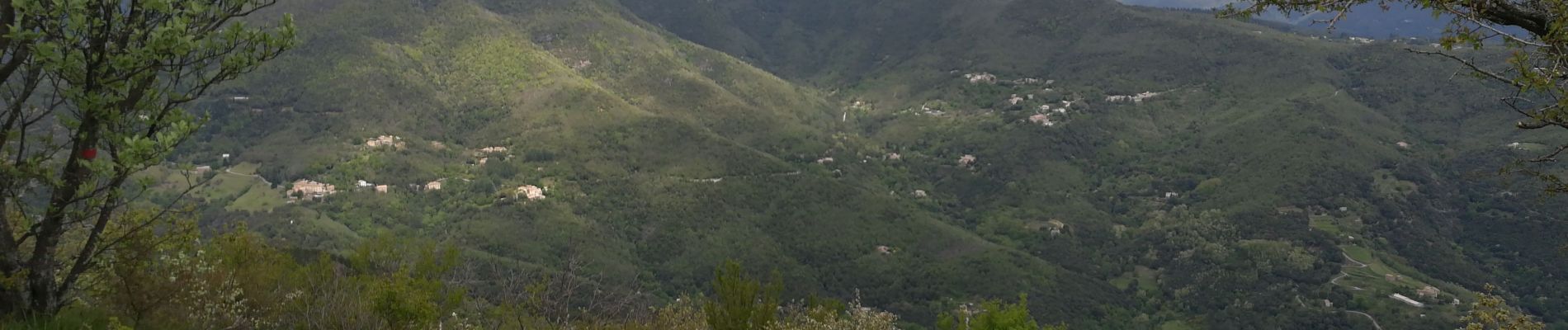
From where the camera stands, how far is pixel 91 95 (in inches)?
359

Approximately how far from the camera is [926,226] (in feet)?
507

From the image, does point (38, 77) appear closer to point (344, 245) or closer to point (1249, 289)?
point (344, 245)

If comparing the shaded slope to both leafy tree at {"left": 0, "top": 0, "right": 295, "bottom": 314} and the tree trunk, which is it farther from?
leafy tree at {"left": 0, "top": 0, "right": 295, "bottom": 314}

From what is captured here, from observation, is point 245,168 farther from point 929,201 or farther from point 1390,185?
point 1390,185

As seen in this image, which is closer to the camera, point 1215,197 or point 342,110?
point 1215,197

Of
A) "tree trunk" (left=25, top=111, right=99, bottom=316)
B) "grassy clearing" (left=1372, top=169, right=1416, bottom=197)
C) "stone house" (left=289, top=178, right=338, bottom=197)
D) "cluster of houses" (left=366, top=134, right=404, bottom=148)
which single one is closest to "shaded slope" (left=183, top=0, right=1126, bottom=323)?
"cluster of houses" (left=366, top=134, right=404, bottom=148)

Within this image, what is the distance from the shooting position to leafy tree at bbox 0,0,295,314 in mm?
9000

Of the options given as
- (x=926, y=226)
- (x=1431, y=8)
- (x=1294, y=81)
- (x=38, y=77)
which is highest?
(x=1431, y=8)

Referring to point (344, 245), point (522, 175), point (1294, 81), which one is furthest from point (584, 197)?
point (1294, 81)

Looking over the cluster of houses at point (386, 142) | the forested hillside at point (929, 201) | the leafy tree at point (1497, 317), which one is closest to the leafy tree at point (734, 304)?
the leafy tree at point (1497, 317)

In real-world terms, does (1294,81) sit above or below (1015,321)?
below

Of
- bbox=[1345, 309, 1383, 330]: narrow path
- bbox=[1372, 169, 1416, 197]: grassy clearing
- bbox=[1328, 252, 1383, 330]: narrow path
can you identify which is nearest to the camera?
bbox=[1345, 309, 1383, 330]: narrow path

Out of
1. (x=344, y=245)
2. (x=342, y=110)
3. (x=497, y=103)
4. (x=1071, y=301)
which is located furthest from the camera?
(x=497, y=103)

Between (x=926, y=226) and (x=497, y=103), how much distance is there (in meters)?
101
